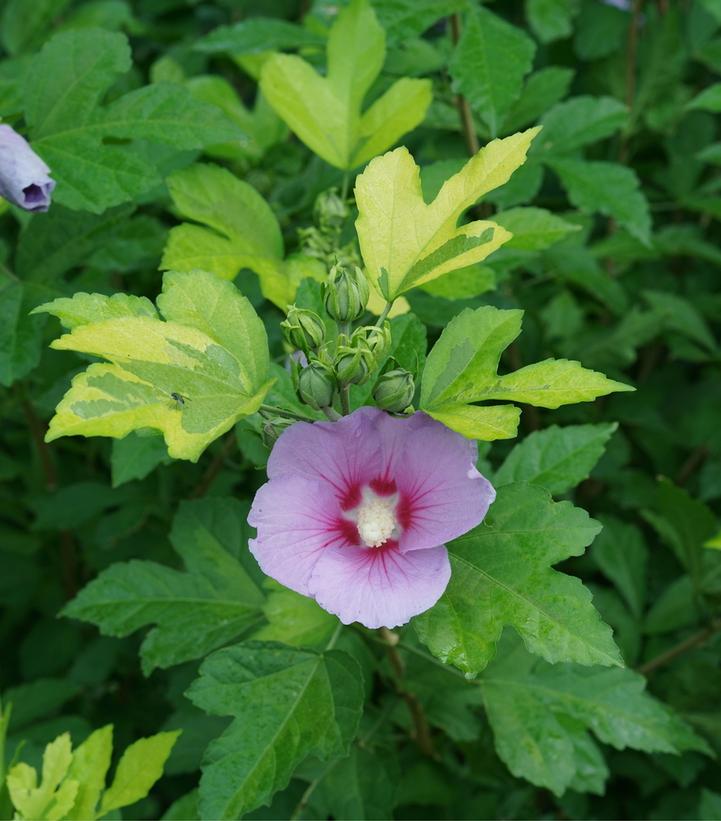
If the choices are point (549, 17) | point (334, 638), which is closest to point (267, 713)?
point (334, 638)

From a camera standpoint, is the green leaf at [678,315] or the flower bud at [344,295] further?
the green leaf at [678,315]

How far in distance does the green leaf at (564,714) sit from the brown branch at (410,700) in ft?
0.34

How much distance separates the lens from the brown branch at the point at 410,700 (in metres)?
1.21

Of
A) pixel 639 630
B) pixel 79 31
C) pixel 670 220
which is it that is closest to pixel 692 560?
pixel 639 630

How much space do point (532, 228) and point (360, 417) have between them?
→ 1.70 ft

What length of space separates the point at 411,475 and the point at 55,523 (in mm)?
921

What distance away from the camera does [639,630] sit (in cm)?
174

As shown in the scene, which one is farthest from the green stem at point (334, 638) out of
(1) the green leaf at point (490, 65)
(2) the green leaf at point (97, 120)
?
(1) the green leaf at point (490, 65)

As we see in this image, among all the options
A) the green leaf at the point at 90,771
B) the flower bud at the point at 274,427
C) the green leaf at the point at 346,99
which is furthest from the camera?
the green leaf at the point at 346,99

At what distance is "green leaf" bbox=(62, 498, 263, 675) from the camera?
1.26 metres

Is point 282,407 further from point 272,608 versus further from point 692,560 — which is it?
point 692,560

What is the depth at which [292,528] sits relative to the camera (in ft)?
3.04

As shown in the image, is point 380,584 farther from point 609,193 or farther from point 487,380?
point 609,193

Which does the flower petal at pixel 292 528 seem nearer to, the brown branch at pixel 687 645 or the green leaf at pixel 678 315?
the brown branch at pixel 687 645
